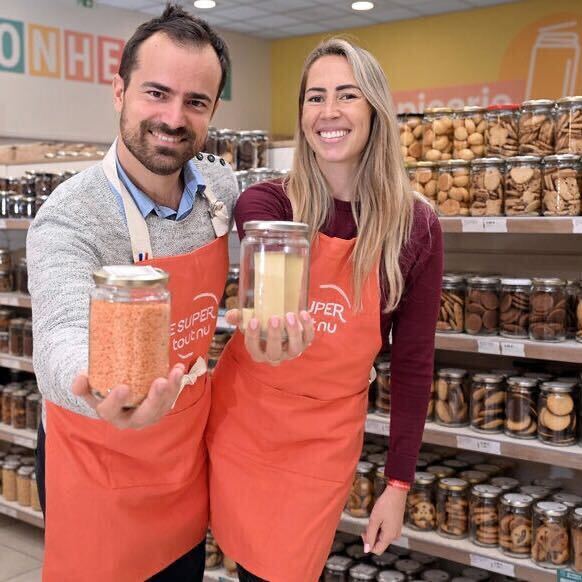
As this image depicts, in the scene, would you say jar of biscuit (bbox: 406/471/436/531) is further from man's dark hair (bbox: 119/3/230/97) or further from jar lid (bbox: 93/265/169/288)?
jar lid (bbox: 93/265/169/288)

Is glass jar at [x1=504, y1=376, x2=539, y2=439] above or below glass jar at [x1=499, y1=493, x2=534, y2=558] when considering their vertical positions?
above

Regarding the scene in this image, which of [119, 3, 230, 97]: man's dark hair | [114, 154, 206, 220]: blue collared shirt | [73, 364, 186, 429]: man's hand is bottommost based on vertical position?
[73, 364, 186, 429]: man's hand

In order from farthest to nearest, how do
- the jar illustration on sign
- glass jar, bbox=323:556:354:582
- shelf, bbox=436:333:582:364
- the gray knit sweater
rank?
the jar illustration on sign, glass jar, bbox=323:556:354:582, shelf, bbox=436:333:582:364, the gray knit sweater

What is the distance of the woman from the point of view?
185cm

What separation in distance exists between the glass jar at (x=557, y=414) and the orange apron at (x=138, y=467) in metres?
1.41

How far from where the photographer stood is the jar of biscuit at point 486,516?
9.52 feet

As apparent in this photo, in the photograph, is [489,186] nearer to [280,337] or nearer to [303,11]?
[280,337]

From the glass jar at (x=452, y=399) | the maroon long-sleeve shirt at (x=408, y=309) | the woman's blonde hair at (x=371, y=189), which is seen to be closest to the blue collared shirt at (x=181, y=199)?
the maroon long-sleeve shirt at (x=408, y=309)

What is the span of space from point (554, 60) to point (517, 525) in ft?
21.6

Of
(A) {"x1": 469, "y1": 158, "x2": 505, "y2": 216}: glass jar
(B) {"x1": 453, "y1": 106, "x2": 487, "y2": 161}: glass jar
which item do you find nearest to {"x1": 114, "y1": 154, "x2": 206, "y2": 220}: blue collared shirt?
(A) {"x1": 469, "y1": 158, "x2": 505, "y2": 216}: glass jar

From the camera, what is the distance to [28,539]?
442cm

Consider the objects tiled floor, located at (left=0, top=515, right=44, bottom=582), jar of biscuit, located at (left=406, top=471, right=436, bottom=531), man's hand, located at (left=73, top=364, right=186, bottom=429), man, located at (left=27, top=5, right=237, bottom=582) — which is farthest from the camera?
tiled floor, located at (left=0, top=515, right=44, bottom=582)

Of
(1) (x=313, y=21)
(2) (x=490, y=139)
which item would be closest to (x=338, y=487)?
(2) (x=490, y=139)

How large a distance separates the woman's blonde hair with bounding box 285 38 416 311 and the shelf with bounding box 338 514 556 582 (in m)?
1.38
